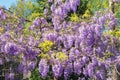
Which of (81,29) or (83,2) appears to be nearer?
(81,29)

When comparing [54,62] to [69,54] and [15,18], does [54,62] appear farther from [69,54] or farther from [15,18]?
[15,18]

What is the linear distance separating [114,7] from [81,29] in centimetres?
214

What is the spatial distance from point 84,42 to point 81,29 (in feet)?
1.27

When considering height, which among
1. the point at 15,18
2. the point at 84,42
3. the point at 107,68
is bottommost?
the point at 107,68

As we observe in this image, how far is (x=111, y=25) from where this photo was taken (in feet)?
38.6

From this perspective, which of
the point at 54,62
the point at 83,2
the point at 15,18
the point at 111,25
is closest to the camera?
the point at 54,62

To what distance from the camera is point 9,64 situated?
13.3m

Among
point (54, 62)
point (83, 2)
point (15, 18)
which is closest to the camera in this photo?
point (54, 62)

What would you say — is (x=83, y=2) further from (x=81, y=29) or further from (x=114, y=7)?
(x=81, y=29)

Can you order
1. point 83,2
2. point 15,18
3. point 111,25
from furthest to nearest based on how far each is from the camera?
point 83,2 → point 15,18 → point 111,25

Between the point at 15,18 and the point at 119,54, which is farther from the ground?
the point at 15,18

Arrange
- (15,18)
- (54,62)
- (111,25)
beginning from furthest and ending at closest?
(15,18)
(111,25)
(54,62)

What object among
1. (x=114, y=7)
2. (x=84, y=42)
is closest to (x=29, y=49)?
(x=84, y=42)

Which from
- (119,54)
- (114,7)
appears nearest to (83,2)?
(114,7)
